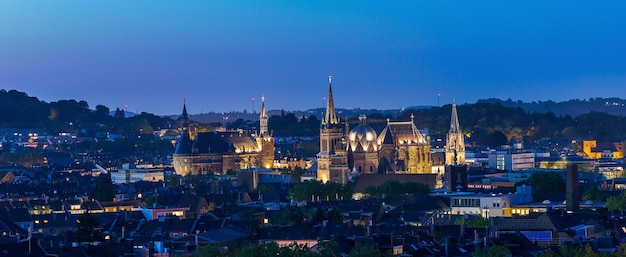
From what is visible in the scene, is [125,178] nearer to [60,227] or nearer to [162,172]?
[162,172]

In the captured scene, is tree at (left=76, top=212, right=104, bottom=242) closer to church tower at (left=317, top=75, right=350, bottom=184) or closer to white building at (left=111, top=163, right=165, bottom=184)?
church tower at (left=317, top=75, right=350, bottom=184)

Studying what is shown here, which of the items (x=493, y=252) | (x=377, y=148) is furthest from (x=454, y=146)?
(x=493, y=252)

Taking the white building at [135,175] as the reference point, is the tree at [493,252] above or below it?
below

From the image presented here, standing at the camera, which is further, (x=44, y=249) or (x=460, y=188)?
(x=460, y=188)

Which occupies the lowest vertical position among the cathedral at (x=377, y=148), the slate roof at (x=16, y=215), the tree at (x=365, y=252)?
the tree at (x=365, y=252)

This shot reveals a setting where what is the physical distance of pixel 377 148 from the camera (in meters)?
174

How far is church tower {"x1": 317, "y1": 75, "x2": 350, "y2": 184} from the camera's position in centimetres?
16225

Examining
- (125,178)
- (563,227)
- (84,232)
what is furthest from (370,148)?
(84,232)

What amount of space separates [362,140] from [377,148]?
65.8 inches

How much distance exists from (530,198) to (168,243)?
48.7 m

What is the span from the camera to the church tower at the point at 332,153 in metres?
162

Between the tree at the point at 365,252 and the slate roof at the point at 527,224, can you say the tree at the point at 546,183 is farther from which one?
the tree at the point at 365,252

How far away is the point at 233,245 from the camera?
6638 centimetres

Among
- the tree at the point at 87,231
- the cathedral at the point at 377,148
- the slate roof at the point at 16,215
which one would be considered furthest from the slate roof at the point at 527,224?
the cathedral at the point at 377,148
